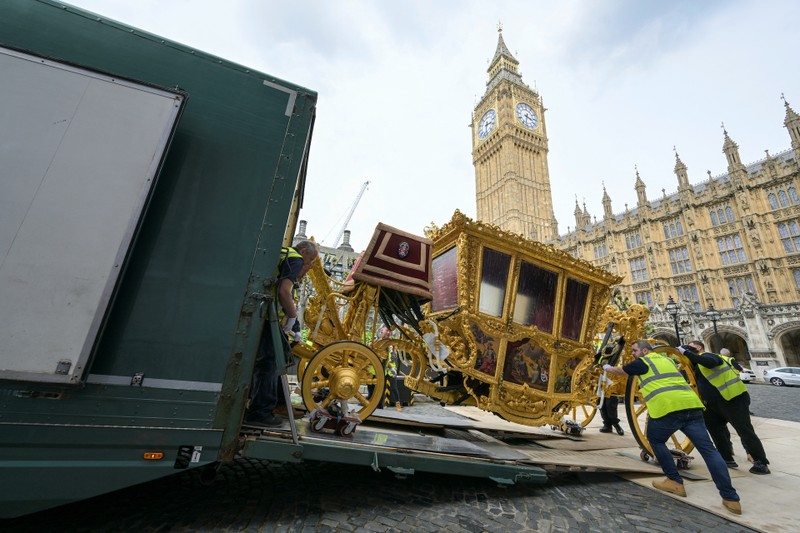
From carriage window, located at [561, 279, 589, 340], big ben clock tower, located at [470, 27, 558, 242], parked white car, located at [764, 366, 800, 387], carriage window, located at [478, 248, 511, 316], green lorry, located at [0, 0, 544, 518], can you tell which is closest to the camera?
green lorry, located at [0, 0, 544, 518]

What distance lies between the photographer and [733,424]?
165 inches

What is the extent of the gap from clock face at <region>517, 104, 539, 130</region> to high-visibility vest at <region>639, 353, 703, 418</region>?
61320mm

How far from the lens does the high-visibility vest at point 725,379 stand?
4.27 metres

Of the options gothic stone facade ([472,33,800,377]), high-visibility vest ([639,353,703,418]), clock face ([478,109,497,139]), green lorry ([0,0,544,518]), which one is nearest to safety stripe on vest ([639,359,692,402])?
high-visibility vest ([639,353,703,418])

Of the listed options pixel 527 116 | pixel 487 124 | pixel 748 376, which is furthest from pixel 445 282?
pixel 527 116

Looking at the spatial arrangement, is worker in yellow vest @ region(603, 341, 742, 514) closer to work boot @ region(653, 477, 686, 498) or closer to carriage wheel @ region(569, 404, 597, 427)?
work boot @ region(653, 477, 686, 498)

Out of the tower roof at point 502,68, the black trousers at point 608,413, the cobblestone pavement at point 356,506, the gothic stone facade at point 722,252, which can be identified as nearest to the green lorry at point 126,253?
the cobblestone pavement at point 356,506

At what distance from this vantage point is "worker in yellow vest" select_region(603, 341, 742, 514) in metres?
3.27

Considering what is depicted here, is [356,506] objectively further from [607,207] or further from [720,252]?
[607,207]

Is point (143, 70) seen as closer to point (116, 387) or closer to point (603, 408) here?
point (116, 387)

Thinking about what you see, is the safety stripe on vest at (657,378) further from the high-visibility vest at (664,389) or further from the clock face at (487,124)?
the clock face at (487,124)

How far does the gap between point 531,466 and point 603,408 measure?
4.30 metres

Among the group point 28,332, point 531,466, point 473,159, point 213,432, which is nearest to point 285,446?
point 213,432

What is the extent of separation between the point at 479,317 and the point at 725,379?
134 inches
